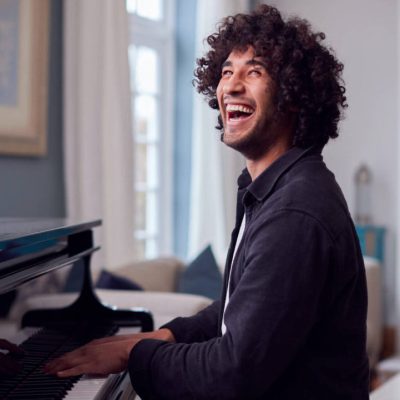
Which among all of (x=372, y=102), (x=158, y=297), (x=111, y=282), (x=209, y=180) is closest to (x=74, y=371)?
(x=158, y=297)

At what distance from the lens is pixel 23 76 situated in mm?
3838

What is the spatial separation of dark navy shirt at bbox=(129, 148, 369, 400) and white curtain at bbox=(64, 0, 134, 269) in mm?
2629

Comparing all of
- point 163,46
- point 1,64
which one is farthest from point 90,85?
point 163,46

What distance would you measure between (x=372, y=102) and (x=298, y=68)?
4274 millimetres

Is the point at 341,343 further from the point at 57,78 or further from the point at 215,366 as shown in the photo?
the point at 57,78

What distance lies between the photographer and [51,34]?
4094 millimetres

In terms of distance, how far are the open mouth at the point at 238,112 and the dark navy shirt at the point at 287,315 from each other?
14 cm

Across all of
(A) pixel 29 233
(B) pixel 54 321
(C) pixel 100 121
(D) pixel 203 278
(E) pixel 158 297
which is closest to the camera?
(A) pixel 29 233

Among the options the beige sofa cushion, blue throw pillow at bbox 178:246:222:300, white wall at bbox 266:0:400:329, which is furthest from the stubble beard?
white wall at bbox 266:0:400:329

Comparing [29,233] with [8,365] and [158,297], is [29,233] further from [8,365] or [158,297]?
[158,297]

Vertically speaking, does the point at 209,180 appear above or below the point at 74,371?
above

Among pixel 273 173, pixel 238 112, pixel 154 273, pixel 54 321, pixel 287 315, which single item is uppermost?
pixel 238 112

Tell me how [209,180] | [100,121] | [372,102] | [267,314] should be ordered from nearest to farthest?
[267,314]
[100,121]
[209,180]
[372,102]

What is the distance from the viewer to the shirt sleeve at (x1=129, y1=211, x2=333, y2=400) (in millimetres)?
1373
